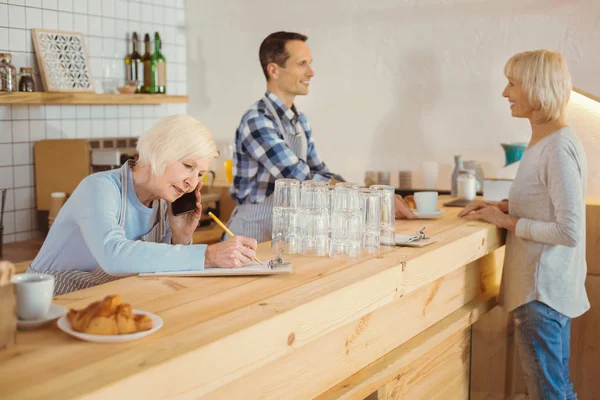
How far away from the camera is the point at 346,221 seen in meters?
2.27

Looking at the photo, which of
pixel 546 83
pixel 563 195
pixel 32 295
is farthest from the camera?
pixel 546 83

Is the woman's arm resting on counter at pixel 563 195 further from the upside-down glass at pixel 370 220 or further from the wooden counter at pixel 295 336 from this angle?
the upside-down glass at pixel 370 220

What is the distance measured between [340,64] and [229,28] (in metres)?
0.85

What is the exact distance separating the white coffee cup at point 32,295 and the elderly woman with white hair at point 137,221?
19.5 inches

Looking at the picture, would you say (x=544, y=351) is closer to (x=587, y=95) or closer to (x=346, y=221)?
(x=346, y=221)

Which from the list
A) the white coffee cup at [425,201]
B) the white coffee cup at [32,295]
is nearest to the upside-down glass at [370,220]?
the white coffee cup at [425,201]

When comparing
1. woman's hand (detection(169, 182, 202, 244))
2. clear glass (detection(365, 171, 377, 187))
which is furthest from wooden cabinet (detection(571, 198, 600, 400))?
woman's hand (detection(169, 182, 202, 244))

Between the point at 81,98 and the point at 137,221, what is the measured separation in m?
1.98

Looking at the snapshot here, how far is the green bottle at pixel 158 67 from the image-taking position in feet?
15.1

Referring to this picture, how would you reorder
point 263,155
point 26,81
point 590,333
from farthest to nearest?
point 26,81, point 590,333, point 263,155

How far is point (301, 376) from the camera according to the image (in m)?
1.93

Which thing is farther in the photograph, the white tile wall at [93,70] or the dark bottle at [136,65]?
the dark bottle at [136,65]

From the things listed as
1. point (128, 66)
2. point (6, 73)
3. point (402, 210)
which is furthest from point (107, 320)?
point (128, 66)

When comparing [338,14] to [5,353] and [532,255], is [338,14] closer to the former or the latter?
[532,255]
